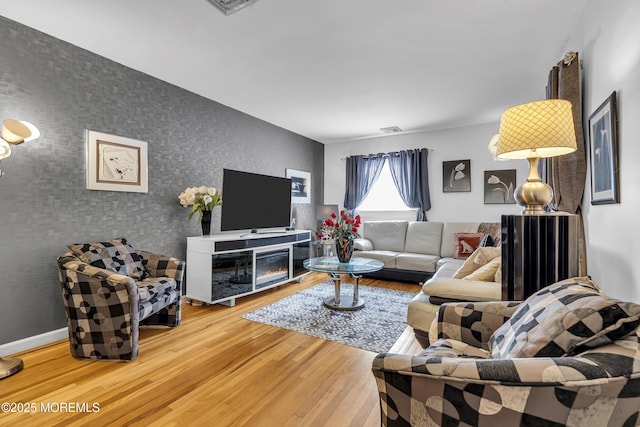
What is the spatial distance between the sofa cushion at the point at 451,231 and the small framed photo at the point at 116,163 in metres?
4.17

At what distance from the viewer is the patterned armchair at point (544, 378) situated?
68cm

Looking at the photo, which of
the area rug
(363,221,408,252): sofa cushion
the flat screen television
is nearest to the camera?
the area rug

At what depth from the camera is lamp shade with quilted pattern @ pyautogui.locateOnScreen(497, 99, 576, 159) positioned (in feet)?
4.99

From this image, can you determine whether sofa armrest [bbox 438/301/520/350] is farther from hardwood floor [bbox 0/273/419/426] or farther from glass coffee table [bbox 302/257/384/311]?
glass coffee table [bbox 302/257/384/311]

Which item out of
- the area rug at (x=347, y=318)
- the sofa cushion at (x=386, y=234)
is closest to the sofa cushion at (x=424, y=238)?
the sofa cushion at (x=386, y=234)

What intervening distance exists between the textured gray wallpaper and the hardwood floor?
583mm

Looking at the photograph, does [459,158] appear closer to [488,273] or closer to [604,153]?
[488,273]

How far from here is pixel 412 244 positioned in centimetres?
486

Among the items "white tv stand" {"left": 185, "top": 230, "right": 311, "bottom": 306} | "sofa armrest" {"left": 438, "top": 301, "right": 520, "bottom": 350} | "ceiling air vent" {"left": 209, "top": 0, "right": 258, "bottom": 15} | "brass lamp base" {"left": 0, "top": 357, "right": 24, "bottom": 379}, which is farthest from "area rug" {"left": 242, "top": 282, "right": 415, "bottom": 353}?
"ceiling air vent" {"left": 209, "top": 0, "right": 258, "bottom": 15}

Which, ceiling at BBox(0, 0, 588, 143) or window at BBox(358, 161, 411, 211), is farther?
window at BBox(358, 161, 411, 211)

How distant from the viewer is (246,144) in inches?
174

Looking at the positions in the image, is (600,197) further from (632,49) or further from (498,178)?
(498,178)

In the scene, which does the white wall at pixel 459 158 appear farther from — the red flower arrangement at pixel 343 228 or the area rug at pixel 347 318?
the red flower arrangement at pixel 343 228

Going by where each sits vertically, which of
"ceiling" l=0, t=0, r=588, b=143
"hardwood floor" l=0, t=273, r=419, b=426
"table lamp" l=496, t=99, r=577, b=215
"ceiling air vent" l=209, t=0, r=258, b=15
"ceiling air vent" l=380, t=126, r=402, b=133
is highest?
"ceiling air vent" l=380, t=126, r=402, b=133
